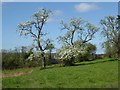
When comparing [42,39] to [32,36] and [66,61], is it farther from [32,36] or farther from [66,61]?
[66,61]

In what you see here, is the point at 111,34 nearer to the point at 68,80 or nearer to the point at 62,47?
the point at 62,47

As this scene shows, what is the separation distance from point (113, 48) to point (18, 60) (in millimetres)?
19642

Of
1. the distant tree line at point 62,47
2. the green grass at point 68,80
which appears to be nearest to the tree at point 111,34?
the distant tree line at point 62,47

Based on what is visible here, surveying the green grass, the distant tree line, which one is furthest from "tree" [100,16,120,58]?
the green grass

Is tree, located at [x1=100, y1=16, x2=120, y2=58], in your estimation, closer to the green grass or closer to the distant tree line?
the distant tree line

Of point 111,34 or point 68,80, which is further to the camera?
point 111,34

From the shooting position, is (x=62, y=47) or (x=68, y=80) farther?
(x=62, y=47)

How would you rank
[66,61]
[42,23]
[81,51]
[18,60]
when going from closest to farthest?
[18,60], [42,23], [66,61], [81,51]

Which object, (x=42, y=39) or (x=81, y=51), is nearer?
(x=42, y=39)

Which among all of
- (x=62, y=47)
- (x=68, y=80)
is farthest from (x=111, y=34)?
(x=68, y=80)

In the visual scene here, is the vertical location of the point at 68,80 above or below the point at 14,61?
below

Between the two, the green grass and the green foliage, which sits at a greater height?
the green foliage

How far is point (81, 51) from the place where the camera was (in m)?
46.5

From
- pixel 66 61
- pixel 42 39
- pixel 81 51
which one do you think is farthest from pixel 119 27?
pixel 42 39
